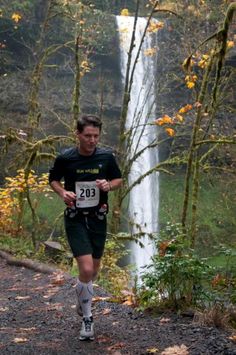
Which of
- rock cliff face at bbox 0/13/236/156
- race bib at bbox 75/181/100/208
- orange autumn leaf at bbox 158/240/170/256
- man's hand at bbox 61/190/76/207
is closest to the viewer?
man's hand at bbox 61/190/76/207

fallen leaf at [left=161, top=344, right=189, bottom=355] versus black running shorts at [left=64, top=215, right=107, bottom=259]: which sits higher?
black running shorts at [left=64, top=215, right=107, bottom=259]

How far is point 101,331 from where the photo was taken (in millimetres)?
4879

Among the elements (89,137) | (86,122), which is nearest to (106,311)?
(89,137)

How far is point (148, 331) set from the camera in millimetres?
4703

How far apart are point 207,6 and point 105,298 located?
12.1 meters

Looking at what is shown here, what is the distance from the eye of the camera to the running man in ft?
15.0

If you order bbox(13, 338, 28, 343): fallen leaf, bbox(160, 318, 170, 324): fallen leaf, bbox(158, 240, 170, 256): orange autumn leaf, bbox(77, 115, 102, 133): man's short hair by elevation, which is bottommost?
bbox(13, 338, 28, 343): fallen leaf

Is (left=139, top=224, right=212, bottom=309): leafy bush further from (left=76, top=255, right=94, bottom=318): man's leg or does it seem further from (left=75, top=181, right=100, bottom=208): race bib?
(left=75, top=181, right=100, bottom=208): race bib

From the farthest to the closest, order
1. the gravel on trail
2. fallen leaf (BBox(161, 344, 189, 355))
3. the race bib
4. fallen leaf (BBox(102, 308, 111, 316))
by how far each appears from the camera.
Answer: fallen leaf (BBox(102, 308, 111, 316))
the race bib
the gravel on trail
fallen leaf (BBox(161, 344, 189, 355))

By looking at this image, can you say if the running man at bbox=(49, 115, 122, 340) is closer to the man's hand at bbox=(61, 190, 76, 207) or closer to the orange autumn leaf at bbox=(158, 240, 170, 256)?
the man's hand at bbox=(61, 190, 76, 207)

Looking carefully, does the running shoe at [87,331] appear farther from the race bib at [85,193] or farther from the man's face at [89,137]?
the man's face at [89,137]

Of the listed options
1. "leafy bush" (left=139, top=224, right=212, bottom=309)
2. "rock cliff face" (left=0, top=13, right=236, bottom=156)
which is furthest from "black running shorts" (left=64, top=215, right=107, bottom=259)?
"rock cliff face" (left=0, top=13, right=236, bottom=156)

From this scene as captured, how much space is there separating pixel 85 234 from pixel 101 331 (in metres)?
0.98

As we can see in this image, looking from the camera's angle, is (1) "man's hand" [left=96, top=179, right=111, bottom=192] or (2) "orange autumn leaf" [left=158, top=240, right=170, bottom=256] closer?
(1) "man's hand" [left=96, top=179, right=111, bottom=192]
